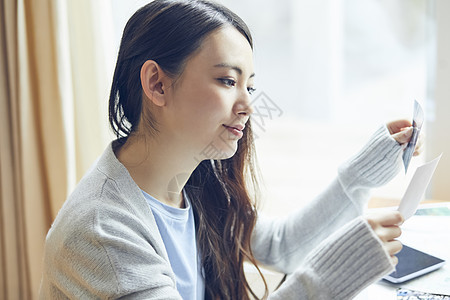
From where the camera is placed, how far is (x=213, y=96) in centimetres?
91

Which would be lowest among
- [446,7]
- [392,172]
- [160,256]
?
[160,256]

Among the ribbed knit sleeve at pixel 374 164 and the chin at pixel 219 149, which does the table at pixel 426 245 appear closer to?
the ribbed knit sleeve at pixel 374 164

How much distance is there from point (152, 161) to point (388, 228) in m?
0.43

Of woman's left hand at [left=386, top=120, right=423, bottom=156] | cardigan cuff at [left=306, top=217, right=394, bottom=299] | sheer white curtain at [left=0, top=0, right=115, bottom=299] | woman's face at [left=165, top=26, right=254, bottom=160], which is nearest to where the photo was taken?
cardigan cuff at [left=306, top=217, right=394, bottom=299]

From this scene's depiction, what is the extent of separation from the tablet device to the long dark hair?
0.33 meters

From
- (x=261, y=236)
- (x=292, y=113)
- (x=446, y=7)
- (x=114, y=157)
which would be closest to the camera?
(x=114, y=157)

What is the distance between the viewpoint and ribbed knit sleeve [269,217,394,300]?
790 millimetres

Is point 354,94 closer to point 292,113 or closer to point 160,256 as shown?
point 292,113

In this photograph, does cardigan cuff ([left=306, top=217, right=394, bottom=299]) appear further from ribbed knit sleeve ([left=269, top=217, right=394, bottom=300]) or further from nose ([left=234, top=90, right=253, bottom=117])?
nose ([left=234, top=90, right=253, bottom=117])

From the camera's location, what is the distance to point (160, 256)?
886 mm

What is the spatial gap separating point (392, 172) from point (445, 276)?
0.75 feet

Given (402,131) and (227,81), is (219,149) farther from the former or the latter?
(402,131)

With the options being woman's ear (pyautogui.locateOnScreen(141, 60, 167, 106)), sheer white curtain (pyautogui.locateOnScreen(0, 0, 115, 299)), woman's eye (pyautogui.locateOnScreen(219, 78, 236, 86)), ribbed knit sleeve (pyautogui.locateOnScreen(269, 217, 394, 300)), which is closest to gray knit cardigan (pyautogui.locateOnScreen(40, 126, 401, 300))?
ribbed knit sleeve (pyautogui.locateOnScreen(269, 217, 394, 300))

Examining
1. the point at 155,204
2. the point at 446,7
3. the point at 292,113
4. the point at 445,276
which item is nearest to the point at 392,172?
the point at 445,276
